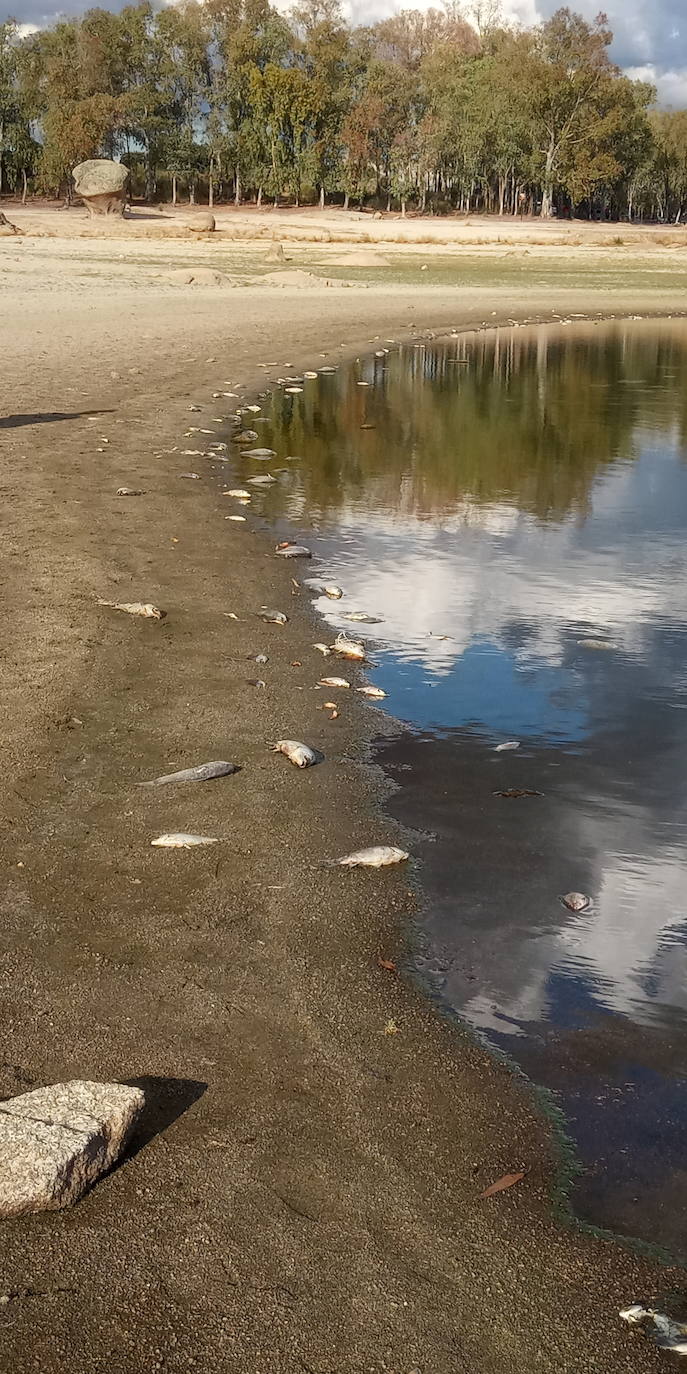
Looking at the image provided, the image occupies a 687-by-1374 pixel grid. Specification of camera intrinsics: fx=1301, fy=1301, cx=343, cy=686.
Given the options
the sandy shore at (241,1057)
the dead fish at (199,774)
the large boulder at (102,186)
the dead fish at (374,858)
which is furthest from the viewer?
the large boulder at (102,186)

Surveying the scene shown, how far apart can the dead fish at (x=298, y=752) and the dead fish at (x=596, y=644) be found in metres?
2.46

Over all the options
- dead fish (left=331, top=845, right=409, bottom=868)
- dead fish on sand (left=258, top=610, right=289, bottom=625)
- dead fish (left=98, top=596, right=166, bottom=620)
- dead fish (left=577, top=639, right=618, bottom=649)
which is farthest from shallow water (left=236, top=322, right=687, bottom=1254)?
dead fish (left=98, top=596, right=166, bottom=620)

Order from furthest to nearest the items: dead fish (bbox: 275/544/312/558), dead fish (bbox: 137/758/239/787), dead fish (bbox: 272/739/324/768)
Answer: dead fish (bbox: 275/544/312/558), dead fish (bbox: 272/739/324/768), dead fish (bbox: 137/758/239/787)

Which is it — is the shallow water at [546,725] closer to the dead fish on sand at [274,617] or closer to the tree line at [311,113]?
the dead fish on sand at [274,617]

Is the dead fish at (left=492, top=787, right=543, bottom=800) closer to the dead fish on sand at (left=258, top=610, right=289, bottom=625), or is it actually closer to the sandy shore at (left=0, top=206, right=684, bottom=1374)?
the sandy shore at (left=0, top=206, right=684, bottom=1374)

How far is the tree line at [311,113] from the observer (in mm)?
91562

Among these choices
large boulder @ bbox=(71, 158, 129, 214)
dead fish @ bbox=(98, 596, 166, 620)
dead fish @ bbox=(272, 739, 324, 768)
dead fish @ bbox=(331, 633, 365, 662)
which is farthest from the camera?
large boulder @ bbox=(71, 158, 129, 214)

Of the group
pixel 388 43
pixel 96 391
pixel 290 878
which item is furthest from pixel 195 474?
pixel 388 43

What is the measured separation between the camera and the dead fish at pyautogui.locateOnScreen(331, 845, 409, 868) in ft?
15.8

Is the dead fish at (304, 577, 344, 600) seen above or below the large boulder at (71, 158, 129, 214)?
below

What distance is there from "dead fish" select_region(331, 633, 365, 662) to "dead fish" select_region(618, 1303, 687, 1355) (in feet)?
15.5

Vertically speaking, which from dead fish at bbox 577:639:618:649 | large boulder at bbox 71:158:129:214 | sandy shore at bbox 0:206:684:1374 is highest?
large boulder at bbox 71:158:129:214

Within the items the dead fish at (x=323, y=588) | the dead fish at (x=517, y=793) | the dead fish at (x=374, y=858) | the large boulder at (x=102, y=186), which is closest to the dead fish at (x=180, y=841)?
the dead fish at (x=374, y=858)

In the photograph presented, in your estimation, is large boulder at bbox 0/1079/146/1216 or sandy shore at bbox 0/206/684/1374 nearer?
sandy shore at bbox 0/206/684/1374
